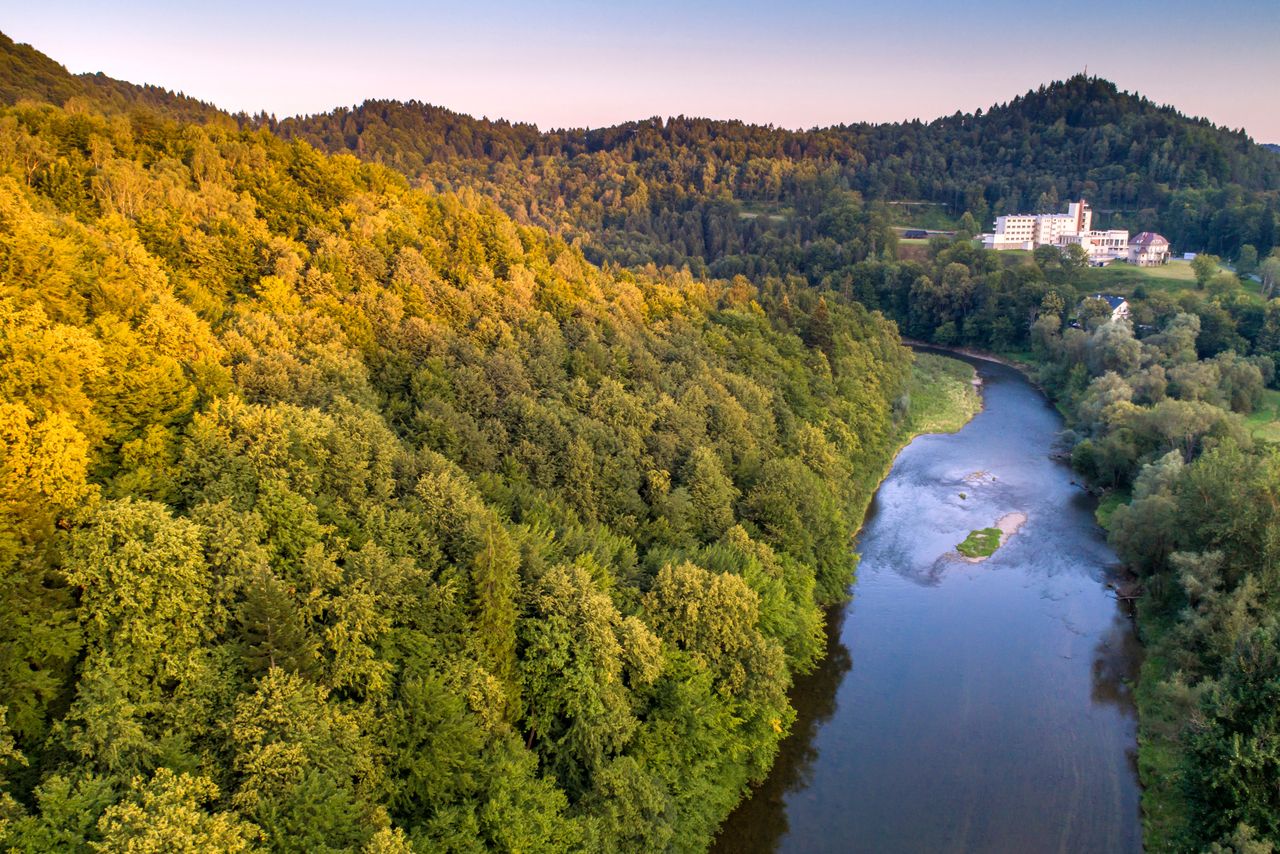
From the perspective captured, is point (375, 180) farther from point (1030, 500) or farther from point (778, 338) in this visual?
point (1030, 500)

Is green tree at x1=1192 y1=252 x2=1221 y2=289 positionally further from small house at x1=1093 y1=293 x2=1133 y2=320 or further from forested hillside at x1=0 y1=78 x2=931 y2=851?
forested hillside at x1=0 y1=78 x2=931 y2=851

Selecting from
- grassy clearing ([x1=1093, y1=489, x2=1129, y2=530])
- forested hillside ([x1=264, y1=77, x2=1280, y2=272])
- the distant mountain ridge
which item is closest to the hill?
the distant mountain ridge

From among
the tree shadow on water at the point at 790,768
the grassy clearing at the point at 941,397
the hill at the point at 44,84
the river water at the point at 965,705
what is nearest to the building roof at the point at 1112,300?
the grassy clearing at the point at 941,397

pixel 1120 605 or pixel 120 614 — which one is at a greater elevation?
pixel 120 614

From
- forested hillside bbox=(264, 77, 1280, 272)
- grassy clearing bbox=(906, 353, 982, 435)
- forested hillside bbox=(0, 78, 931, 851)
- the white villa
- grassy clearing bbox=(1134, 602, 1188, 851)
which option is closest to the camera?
forested hillside bbox=(0, 78, 931, 851)

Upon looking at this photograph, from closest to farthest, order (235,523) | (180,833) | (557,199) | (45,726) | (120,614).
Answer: (180,833)
(45,726)
(120,614)
(235,523)
(557,199)

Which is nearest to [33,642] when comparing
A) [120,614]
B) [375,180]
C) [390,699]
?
[120,614]
